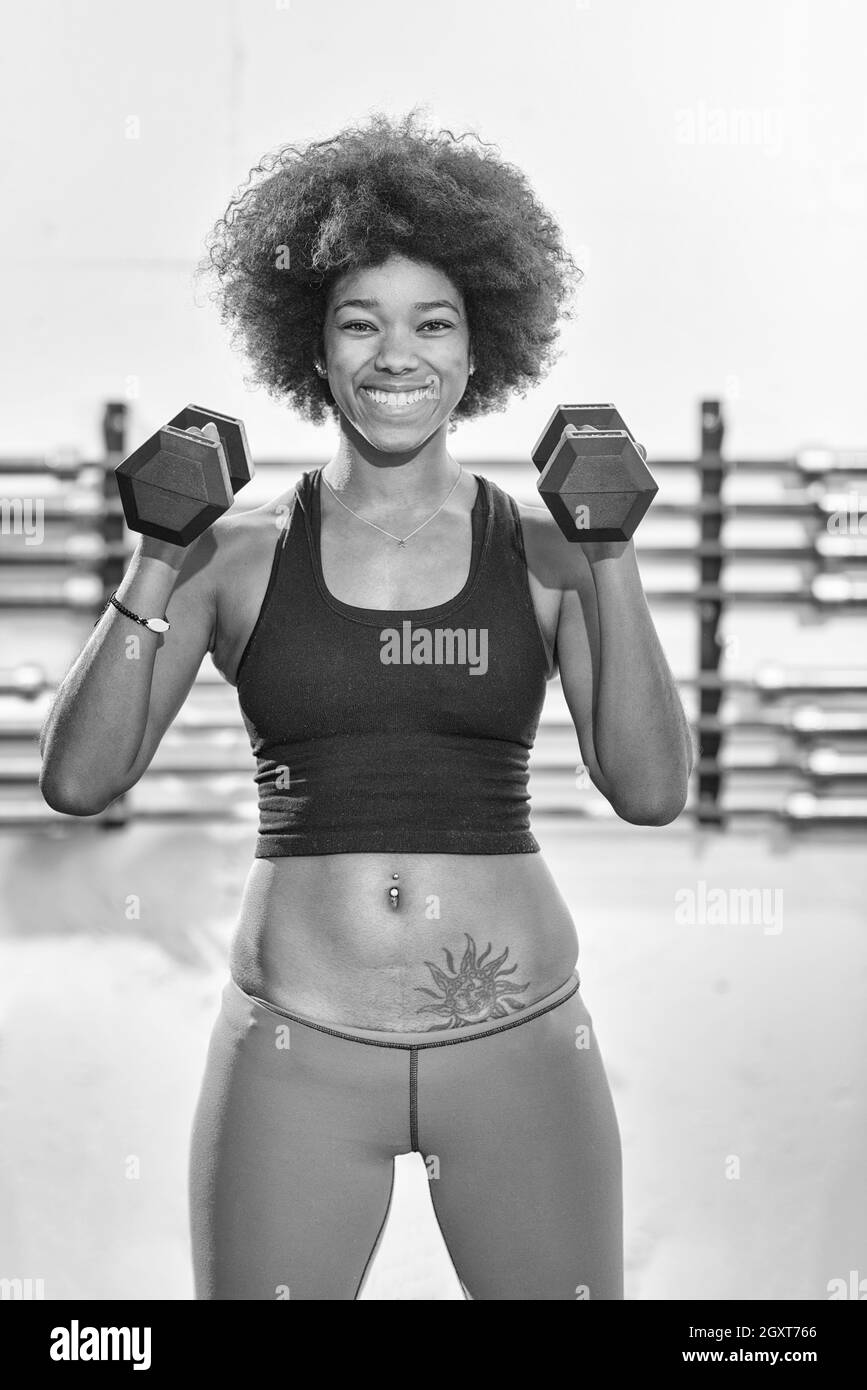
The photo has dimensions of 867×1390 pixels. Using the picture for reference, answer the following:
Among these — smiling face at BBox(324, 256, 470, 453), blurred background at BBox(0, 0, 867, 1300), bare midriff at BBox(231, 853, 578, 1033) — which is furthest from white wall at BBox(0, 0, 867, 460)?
bare midriff at BBox(231, 853, 578, 1033)

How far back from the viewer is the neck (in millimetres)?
1185

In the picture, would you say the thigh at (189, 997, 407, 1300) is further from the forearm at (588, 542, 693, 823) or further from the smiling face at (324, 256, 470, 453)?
the smiling face at (324, 256, 470, 453)

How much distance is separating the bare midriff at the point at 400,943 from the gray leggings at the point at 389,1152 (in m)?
0.02

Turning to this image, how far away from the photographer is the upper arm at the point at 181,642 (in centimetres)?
110

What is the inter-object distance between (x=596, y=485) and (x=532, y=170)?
225cm

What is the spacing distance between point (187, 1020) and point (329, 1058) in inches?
70.8

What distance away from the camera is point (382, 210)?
1.21 meters

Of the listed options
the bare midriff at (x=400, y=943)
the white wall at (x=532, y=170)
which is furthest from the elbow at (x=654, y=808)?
the white wall at (x=532, y=170)

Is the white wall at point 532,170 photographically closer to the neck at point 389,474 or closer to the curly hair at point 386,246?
the curly hair at point 386,246

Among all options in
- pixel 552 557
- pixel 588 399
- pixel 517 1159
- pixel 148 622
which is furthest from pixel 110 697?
pixel 588 399

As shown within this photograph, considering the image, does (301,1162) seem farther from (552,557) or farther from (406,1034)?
(552,557)

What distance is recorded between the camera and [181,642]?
1110mm

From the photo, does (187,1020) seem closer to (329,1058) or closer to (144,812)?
(144,812)

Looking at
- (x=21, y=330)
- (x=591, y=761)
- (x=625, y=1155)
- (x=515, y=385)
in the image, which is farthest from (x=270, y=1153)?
(x=21, y=330)
